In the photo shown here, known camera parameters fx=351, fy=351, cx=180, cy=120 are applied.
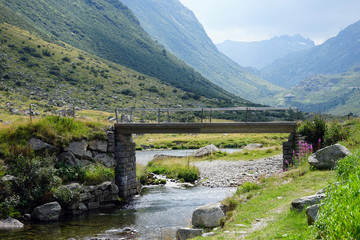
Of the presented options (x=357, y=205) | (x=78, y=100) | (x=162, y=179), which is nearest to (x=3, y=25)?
(x=78, y=100)

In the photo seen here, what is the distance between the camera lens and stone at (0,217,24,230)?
20.3 metres

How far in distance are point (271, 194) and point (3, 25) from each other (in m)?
143

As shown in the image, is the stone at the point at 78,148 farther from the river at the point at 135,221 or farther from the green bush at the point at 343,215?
the green bush at the point at 343,215

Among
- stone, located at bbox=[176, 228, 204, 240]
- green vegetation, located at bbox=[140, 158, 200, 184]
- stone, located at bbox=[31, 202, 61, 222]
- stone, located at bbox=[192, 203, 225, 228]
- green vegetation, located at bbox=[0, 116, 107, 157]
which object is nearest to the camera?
stone, located at bbox=[176, 228, 204, 240]

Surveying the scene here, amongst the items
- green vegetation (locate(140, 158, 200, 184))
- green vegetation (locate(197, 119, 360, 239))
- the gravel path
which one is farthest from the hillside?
green vegetation (locate(197, 119, 360, 239))

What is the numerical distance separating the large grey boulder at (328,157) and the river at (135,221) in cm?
723

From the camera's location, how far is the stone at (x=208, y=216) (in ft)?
47.8

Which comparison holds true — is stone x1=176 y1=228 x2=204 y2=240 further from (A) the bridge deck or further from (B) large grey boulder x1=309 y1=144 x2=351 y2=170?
(A) the bridge deck

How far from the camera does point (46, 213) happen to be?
22.5m

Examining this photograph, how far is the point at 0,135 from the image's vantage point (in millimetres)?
25344

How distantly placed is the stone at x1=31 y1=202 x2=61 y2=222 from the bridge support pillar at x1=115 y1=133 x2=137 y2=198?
7991mm

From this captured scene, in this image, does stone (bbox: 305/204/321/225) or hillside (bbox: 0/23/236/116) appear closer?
stone (bbox: 305/204/321/225)

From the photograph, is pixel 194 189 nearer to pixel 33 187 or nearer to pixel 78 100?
pixel 33 187

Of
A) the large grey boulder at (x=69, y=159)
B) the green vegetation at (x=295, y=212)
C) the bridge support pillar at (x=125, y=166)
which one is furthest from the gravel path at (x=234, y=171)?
the large grey boulder at (x=69, y=159)
